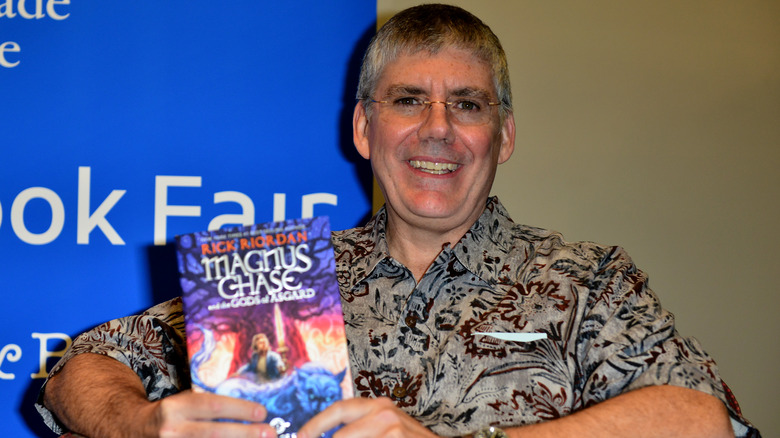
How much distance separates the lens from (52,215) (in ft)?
6.88

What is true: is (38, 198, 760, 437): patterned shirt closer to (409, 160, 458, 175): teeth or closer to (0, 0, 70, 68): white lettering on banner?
(409, 160, 458, 175): teeth

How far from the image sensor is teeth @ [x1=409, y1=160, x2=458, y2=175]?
5.75ft

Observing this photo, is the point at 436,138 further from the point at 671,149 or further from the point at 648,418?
the point at 671,149

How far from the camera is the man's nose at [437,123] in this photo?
1.71 m

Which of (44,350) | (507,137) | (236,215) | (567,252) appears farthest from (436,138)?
(44,350)

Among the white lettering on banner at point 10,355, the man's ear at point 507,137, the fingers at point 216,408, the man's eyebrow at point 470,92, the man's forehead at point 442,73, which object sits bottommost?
the white lettering on banner at point 10,355

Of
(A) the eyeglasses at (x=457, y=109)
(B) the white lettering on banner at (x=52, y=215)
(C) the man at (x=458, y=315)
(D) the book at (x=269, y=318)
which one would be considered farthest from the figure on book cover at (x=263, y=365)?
(B) the white lettering on banner at (x=52, y=215)

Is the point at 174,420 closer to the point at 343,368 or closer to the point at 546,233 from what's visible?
the point at 343,368

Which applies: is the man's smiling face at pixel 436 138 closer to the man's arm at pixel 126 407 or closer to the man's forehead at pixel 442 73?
the man's forehead at pixel 442 73

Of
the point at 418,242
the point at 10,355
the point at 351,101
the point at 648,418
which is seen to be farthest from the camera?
the point at 351,101

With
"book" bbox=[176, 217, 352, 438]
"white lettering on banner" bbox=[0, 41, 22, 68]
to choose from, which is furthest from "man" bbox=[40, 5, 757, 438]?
"white lettering on banner" bbox=[0, 41, 22, 68]

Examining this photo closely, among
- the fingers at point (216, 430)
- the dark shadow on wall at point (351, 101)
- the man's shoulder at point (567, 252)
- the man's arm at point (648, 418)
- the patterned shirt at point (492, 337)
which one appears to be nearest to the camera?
the fingers at point (216, 430)

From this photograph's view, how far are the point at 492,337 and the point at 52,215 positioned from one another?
132cm

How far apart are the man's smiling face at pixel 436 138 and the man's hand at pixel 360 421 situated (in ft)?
2.16
